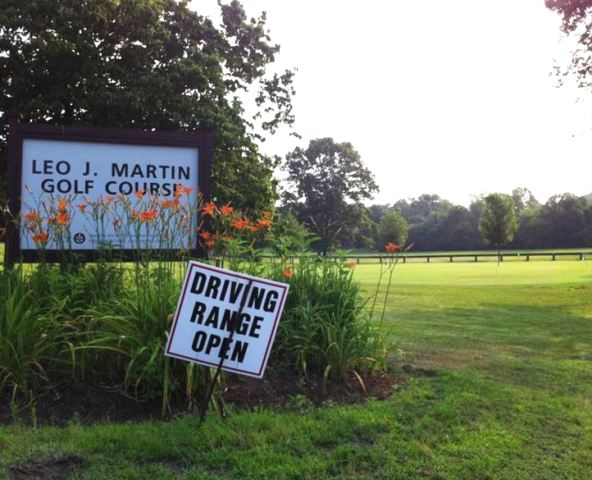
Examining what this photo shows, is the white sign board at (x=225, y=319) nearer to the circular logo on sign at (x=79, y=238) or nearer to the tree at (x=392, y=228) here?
the circular logo on sign at (x=79, y=238)

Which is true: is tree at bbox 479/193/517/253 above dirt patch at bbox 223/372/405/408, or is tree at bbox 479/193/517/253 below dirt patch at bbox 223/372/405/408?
above

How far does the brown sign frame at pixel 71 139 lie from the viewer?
6.25m

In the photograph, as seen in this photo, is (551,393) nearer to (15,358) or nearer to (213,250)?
(213,250)

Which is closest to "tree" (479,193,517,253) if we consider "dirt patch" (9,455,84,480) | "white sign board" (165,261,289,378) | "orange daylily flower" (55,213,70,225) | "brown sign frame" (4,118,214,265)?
"brown sign frame" (4,118,214,265)

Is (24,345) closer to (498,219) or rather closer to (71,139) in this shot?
(71,139)

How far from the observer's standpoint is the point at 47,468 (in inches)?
138

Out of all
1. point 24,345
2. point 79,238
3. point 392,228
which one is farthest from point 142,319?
point 392,228

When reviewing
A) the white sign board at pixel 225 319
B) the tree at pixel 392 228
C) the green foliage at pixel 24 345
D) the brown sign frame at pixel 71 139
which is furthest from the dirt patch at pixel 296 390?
the tree at pixel 392 228

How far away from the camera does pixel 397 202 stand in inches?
5551

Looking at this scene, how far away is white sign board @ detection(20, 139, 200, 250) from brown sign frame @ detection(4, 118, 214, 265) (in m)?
0.05

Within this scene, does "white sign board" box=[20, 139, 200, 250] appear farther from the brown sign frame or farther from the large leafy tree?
the large leafy tree

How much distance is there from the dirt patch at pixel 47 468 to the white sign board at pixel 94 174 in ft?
9.56

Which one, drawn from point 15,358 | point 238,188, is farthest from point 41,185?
point 238,188

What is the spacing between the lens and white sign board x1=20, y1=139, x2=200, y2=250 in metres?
6.46
